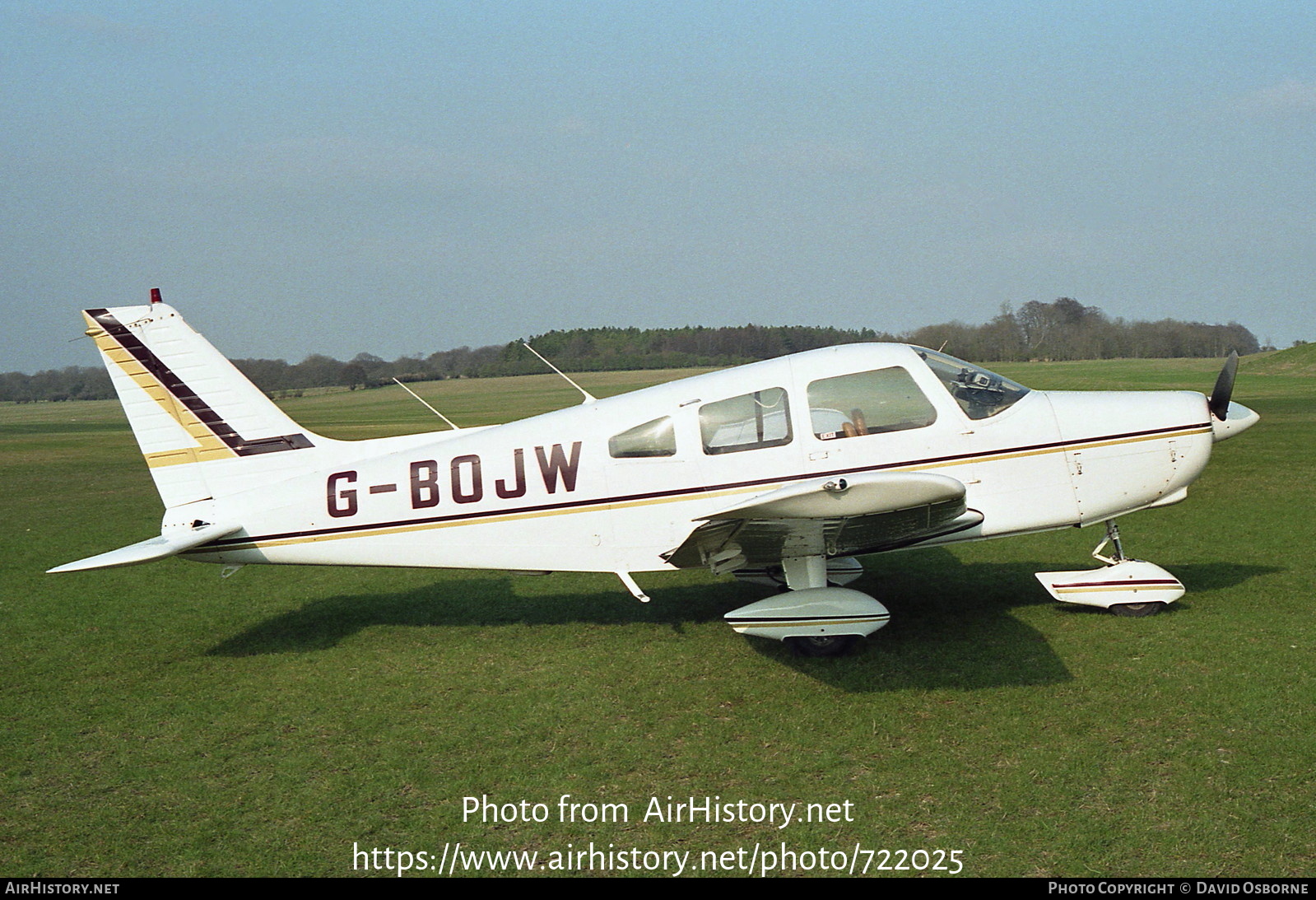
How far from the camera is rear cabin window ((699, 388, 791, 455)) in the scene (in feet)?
21.0

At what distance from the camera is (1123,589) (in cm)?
680

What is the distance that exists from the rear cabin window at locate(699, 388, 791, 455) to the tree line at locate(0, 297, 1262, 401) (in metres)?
1.46

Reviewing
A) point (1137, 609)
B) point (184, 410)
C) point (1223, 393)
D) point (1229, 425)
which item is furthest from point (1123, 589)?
point (184, 410)

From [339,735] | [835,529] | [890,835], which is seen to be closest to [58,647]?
[339,735]

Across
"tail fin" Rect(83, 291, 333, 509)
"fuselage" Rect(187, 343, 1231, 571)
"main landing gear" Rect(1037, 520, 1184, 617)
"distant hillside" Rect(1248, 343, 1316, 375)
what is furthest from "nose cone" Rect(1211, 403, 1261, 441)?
"distant hillside" Rect(1248, 343, 1316, 375)

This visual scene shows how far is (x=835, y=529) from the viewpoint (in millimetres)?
5996

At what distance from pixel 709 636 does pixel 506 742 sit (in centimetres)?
223

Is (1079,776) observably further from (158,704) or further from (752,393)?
(158,704)

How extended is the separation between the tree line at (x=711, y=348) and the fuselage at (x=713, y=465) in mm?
1462

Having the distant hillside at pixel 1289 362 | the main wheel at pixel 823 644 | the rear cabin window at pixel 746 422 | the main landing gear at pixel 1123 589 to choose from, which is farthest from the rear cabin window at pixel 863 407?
the distant hillside at pixel 1289 362

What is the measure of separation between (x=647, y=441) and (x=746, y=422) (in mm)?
747

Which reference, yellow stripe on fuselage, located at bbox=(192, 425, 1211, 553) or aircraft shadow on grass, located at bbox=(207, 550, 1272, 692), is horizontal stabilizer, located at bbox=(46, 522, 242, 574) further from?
aircraft shadow on grass, located at bbox=(207, 550, 1272, 692)

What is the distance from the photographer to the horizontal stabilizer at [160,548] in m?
6.18

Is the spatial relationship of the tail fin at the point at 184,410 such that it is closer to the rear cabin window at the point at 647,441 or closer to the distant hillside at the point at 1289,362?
the rear cabin window at the point at 647,441
